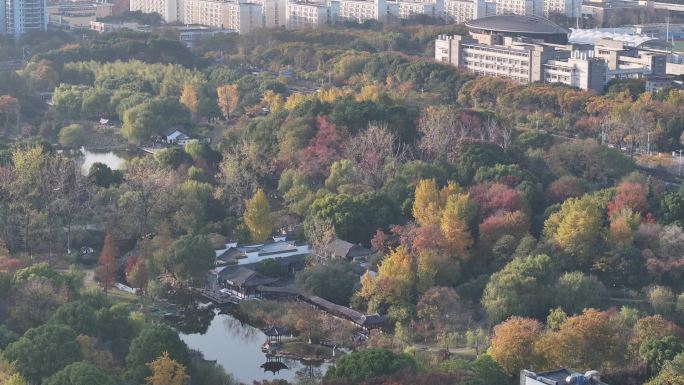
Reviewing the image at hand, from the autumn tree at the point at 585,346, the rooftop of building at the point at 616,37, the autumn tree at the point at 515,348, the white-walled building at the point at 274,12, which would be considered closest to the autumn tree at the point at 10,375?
the autumn tree at the point at 515,348

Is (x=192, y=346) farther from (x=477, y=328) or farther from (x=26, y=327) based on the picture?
(x=477, y=328)

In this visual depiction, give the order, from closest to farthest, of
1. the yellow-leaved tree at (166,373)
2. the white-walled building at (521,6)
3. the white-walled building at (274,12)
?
the yellow-leaved tree at (166,373) → the white-walled building at (274,12) → the white-walled building at (521,6)

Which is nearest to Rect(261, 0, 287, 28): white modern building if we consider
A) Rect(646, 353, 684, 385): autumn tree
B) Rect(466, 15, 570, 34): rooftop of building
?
Rect(466, 15, 570, 34): rooftop of building

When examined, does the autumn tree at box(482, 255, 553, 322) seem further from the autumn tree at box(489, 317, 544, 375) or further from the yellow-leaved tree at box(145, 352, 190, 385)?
the yellow-leaved tree at box(145, 352, 190, 385)

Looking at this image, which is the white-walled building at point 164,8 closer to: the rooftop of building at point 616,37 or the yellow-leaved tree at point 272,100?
the rooftop of building at point 616,37

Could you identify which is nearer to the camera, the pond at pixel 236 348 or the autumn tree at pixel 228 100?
the pond at pixel 236 348
